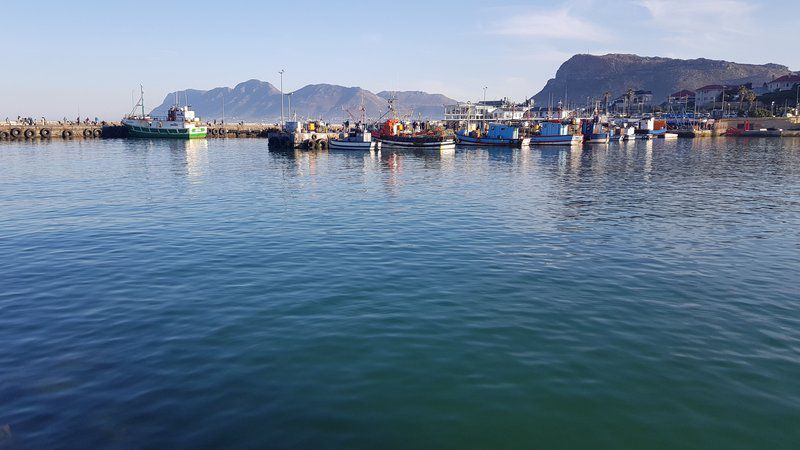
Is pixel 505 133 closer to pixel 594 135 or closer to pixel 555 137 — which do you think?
pixel 555 137

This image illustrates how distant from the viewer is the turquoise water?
31.2 feet

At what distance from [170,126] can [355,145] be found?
58.8 meters

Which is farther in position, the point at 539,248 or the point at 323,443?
the point at 539,248

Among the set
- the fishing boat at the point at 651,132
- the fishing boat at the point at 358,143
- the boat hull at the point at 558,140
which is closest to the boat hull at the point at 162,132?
the fishing boat at the point at 358,143

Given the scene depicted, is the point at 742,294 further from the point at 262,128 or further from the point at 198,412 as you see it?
the point at 262,128

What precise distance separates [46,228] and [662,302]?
29.2m

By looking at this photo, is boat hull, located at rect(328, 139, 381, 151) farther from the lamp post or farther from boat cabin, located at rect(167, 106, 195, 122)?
the lamp post

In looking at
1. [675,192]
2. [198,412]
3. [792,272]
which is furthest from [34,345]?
[675,192]

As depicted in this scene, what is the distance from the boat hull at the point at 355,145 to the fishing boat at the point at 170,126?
49.8 meters

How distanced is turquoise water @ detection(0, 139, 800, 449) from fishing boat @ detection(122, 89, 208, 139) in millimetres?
99610

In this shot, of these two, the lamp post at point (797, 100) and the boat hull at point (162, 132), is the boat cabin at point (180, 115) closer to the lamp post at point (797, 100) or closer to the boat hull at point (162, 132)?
the boat hull at point (162, 132)

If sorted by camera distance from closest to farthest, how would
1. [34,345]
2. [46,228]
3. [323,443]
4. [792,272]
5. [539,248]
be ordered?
[323,443]
[34,345]
[792,272]
[539,248]
[46,228]

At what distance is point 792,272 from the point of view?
1908 cm

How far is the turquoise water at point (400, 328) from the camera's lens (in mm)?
9500
